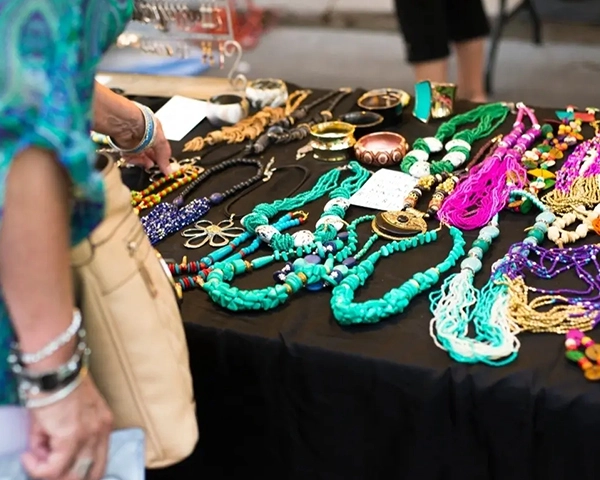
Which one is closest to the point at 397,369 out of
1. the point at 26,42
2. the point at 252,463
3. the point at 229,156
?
the point at 252,463

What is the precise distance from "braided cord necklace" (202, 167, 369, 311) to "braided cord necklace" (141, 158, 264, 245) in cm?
15

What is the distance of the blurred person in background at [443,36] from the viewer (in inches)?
85.7

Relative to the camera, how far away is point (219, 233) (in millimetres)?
1191

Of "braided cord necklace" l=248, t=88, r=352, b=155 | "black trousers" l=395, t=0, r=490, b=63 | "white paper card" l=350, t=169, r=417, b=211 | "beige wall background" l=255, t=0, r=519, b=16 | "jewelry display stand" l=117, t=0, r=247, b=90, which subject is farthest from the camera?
"beige wall background" l=255, t=0, r=519, b=16

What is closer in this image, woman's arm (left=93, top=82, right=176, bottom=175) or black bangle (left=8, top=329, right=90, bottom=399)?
black bangle (left=8, top=329, right=90, bottom=399)

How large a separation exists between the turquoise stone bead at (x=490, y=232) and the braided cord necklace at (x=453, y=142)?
20 cm

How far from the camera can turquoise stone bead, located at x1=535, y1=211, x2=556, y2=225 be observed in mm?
1104

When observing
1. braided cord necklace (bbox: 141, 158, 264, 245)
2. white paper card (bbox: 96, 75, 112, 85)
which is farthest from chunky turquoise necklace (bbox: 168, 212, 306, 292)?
white paper card (bbox: 96, 75, 112, 85)

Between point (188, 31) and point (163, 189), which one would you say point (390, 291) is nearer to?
point (163, 189)

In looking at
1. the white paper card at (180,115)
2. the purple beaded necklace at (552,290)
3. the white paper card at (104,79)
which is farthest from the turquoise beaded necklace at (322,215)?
the white paper card at (104,79)

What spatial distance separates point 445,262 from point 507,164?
12.4 inches

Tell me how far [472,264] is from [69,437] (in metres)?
0.58

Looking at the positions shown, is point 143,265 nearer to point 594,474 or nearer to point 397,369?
point 397,369

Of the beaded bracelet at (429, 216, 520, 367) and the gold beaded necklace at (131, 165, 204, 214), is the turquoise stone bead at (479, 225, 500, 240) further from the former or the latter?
the gold beaded necklace at (131, 165, 204, 214)
